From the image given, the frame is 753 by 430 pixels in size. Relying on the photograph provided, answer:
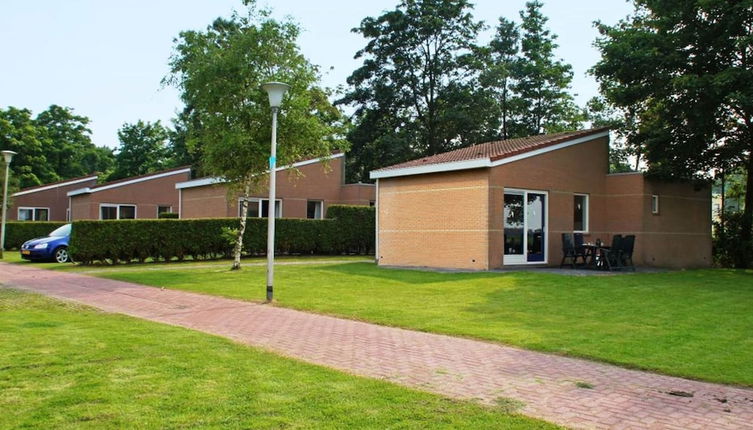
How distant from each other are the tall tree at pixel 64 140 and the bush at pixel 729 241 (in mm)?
54473

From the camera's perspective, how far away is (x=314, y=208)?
104 feet

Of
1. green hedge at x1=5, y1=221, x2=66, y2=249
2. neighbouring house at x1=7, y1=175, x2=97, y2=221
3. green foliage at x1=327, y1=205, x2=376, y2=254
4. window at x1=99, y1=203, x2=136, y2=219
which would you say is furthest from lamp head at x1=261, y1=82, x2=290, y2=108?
neighbouring house at x1=7, y1=175, x2=97, y2=221

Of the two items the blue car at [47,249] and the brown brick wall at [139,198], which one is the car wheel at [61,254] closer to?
the blue car at [47,249]

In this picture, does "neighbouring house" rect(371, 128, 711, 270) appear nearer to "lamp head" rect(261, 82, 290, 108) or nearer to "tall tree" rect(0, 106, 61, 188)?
"lamp head" rect(261, 82, 290, 108)

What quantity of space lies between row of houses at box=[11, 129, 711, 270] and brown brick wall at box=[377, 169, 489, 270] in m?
0.03

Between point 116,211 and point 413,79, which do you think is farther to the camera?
point 413,79

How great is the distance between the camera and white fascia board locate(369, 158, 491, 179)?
17703mm

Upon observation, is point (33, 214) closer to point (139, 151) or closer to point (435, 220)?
point (139, 151)

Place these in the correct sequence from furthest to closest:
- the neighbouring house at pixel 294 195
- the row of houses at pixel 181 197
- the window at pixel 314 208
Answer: the window at pixel 314 208
the row of houses at pixel 181 197
the neighbouring house at pixel 294 195

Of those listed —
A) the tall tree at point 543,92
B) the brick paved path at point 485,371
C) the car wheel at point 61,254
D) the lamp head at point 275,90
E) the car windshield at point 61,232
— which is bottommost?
the brick paved path at point 485,371

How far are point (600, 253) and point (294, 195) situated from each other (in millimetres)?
16487

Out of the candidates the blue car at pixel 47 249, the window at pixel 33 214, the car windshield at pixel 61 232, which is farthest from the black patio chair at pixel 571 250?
the window at pixel 33 214

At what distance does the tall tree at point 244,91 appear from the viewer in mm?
17766

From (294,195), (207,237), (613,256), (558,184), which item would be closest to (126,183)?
(294,195)
